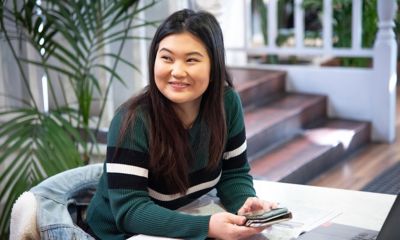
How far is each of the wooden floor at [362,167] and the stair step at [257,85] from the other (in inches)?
29.7

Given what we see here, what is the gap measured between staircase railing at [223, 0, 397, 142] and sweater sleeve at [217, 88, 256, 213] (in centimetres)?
298

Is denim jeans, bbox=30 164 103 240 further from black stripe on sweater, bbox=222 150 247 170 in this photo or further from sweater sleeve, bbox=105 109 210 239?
black stripe on sweater, bbox=222 150 247 170

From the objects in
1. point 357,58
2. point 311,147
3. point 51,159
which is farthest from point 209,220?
point 357,58

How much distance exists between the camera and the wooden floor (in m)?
3.84

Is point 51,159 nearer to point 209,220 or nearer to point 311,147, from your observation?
point 209,220

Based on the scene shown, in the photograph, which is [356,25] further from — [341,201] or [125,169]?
[125,169]

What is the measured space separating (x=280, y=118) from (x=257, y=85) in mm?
423

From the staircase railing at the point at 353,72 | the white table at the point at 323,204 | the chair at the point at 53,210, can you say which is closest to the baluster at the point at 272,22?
the staircase railing at the point at 353,72

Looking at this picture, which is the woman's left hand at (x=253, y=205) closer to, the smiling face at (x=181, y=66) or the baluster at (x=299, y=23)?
the smiling face at (x=181, y=66)

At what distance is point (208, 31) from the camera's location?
1.60 m

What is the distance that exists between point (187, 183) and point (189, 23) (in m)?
0.39

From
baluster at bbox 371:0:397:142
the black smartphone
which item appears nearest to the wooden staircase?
baluster at bbox 371:0:397:142

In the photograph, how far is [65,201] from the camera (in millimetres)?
1696

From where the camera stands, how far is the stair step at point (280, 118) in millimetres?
4070
